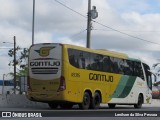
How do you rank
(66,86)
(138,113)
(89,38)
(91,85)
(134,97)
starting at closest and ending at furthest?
1. (138,113)
2. (66,86)
3. (91,85)
4. (134,97)
5. (89,38)

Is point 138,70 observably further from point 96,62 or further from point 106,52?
point 96,62

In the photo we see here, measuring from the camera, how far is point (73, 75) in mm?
25000

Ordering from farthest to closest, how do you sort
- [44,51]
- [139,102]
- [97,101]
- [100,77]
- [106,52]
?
[139,102]
[106,52]
[100,77]
[97,101]
[44,51]

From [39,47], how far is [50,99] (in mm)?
2818

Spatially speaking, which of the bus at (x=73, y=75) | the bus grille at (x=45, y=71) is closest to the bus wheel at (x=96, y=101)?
the bus at (x=73, y=75)

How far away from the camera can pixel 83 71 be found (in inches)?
1012

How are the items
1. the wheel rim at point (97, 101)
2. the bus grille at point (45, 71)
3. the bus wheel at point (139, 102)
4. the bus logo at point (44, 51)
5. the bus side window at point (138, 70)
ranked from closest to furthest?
the bus grille at point (45, 71), the bus logo at point (44, 51), the wheel rim at point (97, 101), the bus side window at point (138, 70), the bus wheel at point (139, 102)

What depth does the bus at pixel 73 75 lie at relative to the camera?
24672mm

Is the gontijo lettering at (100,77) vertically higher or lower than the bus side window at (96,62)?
lower

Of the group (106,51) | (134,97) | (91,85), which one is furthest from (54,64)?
(134,97)

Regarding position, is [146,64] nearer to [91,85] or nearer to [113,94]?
[113,94]

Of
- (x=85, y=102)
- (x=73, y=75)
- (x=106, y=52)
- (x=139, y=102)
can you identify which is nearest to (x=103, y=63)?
(x=106, y=52)

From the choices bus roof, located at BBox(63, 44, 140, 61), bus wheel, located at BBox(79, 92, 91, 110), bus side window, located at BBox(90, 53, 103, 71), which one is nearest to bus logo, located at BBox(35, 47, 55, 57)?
bus roof, located at BBox(63, 44, 140, 61)

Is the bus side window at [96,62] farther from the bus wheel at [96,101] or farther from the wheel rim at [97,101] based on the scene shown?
the wheel rim at [97,101]
